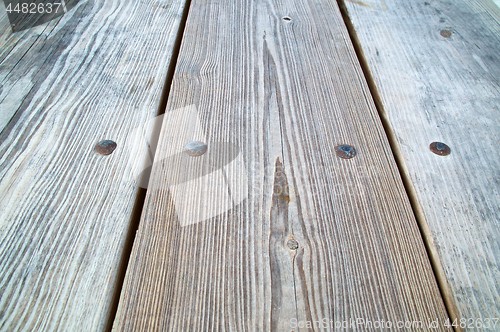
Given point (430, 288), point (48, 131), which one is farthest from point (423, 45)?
point (48, 131)

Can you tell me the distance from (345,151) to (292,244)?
0.96ft

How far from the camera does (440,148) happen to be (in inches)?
32.3

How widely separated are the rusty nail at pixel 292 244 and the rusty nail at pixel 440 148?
1.49ft

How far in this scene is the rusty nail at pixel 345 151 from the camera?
796mm

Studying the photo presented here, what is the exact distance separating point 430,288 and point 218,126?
1.95ft

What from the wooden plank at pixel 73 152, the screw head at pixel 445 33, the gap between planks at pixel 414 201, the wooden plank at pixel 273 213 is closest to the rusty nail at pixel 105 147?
the wooden plank at pixel 73 152

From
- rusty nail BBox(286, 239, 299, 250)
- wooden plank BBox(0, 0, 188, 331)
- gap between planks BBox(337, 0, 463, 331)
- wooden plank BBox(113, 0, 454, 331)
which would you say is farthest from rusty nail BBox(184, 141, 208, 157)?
gap between planks BBox(337, 0, 463, 331)

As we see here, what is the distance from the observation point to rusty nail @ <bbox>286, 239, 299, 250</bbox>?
65cm

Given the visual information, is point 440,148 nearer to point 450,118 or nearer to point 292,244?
point 450,118

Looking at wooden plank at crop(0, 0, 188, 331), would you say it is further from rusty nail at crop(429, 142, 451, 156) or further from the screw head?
the screw head

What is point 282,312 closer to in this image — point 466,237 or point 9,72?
point 466,237

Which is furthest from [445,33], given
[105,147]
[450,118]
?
[105,147]

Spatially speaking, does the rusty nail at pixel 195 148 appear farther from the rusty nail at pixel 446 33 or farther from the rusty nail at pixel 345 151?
the rusty nail at pixel 446 33

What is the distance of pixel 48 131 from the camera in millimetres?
848
